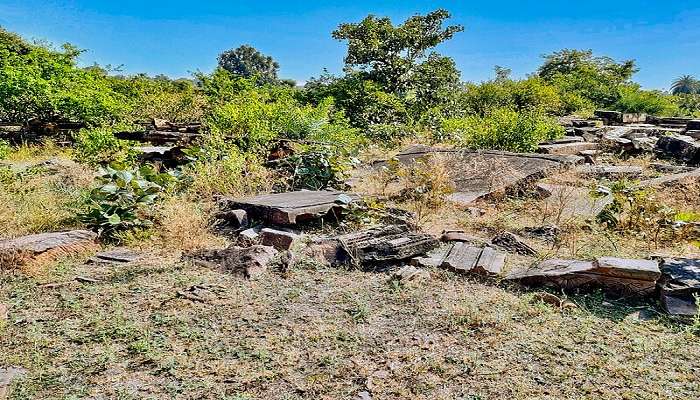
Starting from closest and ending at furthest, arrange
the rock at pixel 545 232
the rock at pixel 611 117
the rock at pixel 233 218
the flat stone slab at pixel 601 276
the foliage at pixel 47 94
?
the flat stone slab at pixel 601 276
the rock at pixel 545 232
the rock at pixel 233 218
the foliage at pixel 47 94
the rock at pixel 611 117

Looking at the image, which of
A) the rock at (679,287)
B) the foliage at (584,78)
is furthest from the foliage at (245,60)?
the rock at (679,287)

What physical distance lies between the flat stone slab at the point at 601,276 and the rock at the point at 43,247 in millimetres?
3537

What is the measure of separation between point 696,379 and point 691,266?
1.25 metres

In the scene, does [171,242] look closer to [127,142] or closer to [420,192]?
[420,192]

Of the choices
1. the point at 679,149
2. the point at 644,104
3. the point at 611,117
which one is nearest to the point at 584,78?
the point at 644,104

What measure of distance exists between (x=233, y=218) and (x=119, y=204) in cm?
108

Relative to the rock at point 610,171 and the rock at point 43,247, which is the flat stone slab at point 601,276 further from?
the rock at point 610,171

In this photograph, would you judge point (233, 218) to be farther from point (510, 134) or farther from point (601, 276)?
point (510, 134)

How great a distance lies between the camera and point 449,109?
15.8 m

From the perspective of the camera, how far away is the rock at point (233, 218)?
498 cm

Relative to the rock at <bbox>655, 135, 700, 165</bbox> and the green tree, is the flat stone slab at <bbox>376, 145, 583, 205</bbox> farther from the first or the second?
the green tree

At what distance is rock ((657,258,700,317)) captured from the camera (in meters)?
2.95

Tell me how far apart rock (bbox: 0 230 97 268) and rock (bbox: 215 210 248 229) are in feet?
4.01

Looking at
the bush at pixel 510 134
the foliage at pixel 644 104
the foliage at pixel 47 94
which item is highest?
the foliage at pixel 47 94
